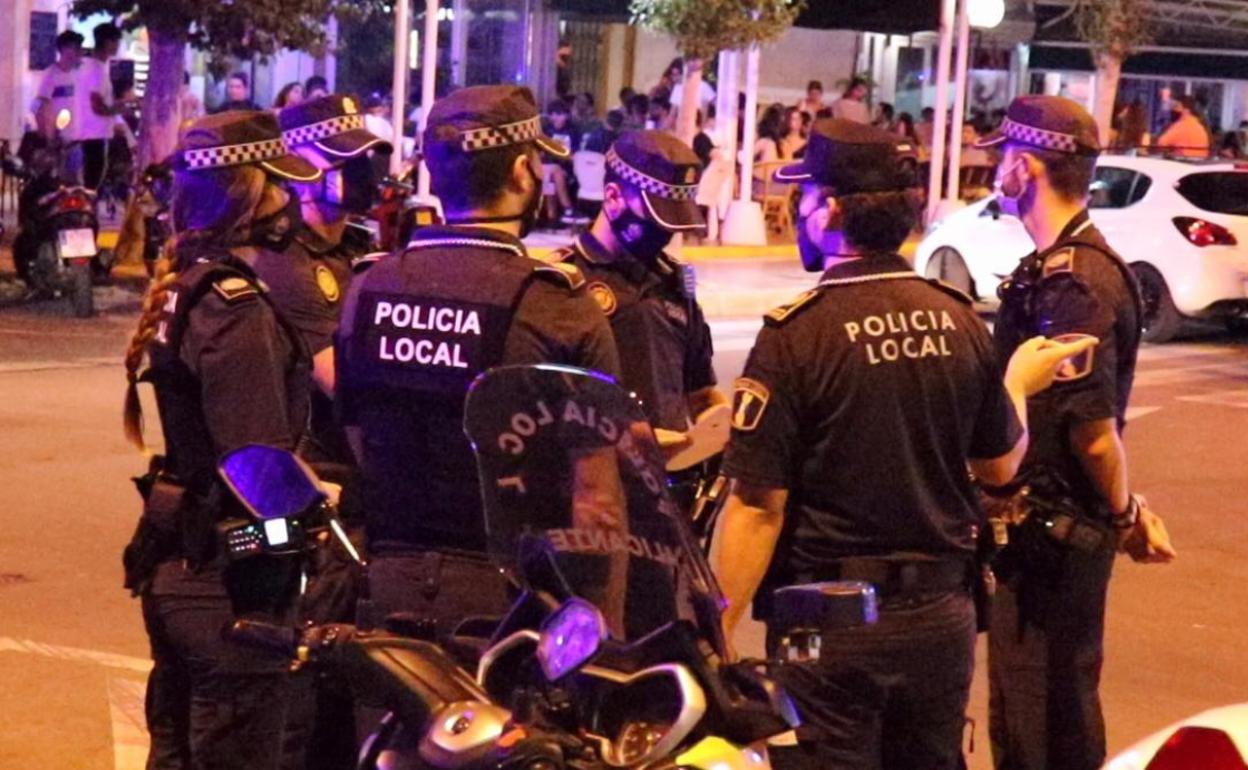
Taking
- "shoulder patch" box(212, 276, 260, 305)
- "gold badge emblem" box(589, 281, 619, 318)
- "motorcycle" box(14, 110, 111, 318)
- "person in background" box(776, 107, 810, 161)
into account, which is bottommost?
"motorcycle" box(14, 110, 111, 318)

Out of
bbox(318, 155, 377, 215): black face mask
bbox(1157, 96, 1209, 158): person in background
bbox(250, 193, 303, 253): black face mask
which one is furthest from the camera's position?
bbox(1157, 96, 1209, 158): person in background

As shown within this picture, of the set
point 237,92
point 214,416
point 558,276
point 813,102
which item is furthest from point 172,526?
point 813,102

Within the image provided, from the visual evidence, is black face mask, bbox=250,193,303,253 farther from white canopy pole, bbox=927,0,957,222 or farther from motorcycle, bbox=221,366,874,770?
white canopy pole, bbox=927,0,957,222

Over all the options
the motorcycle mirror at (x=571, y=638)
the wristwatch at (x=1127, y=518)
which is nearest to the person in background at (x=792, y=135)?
the wristwatch at (x=1127, y=518)

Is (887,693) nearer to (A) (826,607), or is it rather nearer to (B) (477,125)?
(A) (826,607)

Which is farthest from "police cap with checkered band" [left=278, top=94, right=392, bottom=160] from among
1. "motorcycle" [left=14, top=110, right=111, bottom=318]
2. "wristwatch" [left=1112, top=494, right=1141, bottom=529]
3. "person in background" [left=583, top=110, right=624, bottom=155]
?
"person in background" [left=583, top=110, right=624, bottom=155]

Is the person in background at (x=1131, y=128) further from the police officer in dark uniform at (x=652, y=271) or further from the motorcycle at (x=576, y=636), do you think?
the motorcycle at (x=576, y=636)

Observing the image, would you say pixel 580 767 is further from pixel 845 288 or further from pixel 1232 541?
pixel 1232 541

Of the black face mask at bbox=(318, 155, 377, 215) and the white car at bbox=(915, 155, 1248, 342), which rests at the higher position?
the black face mask at bbox=(318, 155, 377, 215)

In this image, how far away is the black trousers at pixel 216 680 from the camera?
445 centimetres

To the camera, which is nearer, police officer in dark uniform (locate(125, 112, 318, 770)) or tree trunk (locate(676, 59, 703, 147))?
police officer in dark uniform (locate(125, 112, 318, 770))

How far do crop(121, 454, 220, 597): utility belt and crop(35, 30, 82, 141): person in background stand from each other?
15258mm

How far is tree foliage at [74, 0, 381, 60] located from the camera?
674 inches

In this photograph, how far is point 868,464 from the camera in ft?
14.0
